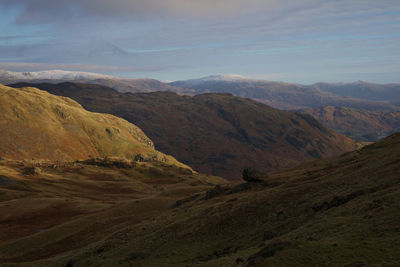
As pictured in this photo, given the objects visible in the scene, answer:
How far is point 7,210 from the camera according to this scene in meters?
82.4

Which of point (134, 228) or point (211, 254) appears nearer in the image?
point (211, 254)

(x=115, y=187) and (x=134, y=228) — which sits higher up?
(x=134, y=228)

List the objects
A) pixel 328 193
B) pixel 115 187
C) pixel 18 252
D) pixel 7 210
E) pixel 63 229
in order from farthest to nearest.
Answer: pixel 115 187 < pixel 7 210 < pixel 63 229 < pixel 18 252 < pixel 328 193

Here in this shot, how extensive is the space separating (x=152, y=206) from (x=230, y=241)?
140 feet

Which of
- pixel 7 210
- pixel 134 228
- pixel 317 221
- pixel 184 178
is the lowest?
pixel 184 178

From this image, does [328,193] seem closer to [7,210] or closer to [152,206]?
[152,206]

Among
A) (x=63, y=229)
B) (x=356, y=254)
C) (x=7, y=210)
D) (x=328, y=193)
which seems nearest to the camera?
(x=356, y=254)

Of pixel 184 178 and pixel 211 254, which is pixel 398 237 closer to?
pixel 211 254

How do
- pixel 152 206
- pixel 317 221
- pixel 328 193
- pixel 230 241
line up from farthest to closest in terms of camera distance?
pixel 152 206
pixel 328 193
pixel 230 241
pixel 317 221

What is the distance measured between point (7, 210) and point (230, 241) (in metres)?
70.9

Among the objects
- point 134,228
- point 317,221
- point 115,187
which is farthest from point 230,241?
point 115,187

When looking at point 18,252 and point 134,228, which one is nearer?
point 134,228

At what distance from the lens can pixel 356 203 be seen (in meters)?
31.3

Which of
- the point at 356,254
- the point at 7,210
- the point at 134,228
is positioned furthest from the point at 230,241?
the point at 7,210
